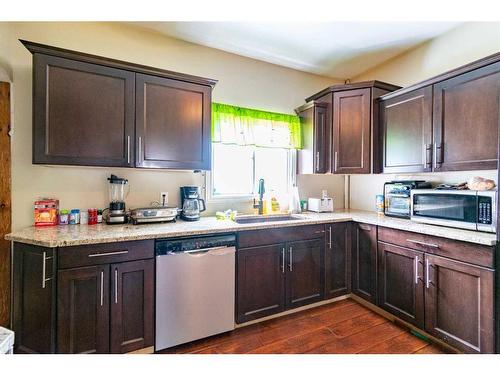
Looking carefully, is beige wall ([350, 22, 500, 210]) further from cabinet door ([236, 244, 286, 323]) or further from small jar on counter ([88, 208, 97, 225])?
small jar on counter ([88, 208, 97, 225])

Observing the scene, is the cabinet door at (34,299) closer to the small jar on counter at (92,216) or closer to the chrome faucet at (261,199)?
the small jar on counter at (92,216)

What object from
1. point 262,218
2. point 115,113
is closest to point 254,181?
point 262,218

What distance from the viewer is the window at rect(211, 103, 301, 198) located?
247cm

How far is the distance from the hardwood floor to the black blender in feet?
3.56

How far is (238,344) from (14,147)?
2300 mm

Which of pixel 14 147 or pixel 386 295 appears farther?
pixel 386 295

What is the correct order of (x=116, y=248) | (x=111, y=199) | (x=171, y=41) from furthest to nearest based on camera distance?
(x=171, y=41)
(x=111, y=199)
(x=116, y=248)

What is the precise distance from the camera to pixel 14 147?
1.83 meters

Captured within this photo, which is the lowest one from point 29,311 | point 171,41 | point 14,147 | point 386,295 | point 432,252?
point 386,295

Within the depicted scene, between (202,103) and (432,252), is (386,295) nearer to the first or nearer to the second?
(432,252)

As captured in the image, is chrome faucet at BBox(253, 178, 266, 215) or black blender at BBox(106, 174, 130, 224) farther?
chrome faucet at BBox(253, 178, 266, 215)

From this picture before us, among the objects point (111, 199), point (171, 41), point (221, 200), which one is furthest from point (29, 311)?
point (171, 41)

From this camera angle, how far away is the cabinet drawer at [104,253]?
4.78 feet

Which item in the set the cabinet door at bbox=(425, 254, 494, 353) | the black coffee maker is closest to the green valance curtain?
the black coffee maker
